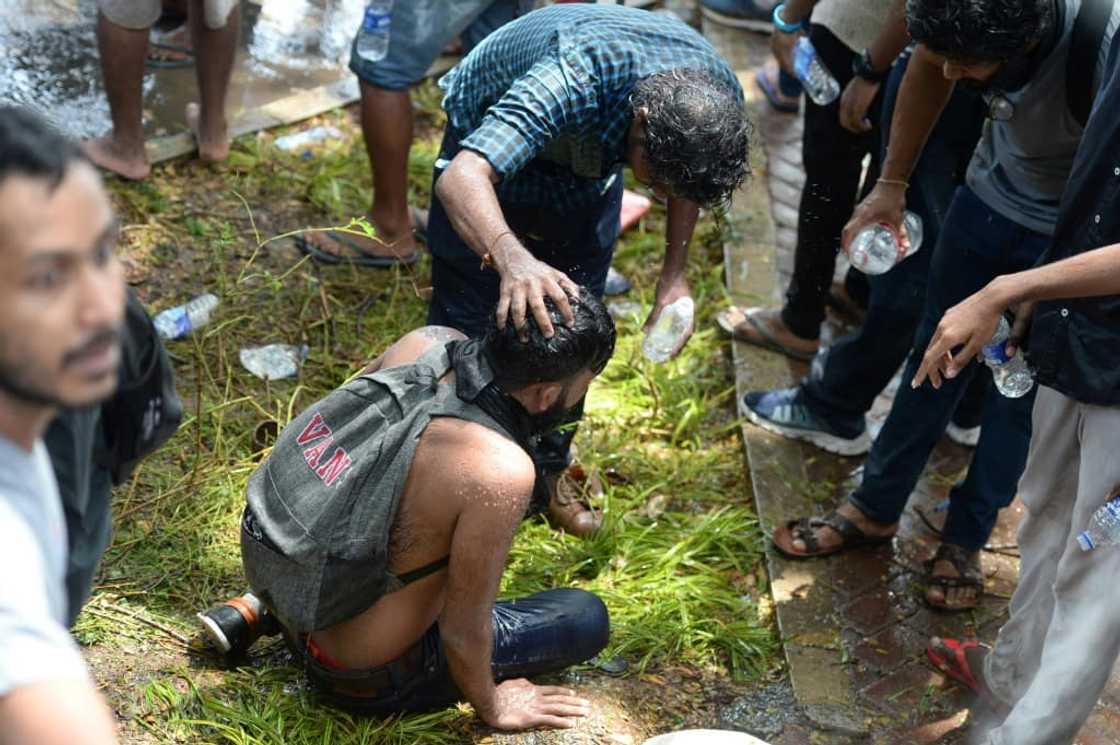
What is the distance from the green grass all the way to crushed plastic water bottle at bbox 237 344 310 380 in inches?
1.4

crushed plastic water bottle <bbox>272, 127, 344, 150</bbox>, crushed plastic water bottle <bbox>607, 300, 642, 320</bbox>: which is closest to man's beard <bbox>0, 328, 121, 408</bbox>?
crushed plastic water bottle <bbox>607, 300, 642, 320</bbox>

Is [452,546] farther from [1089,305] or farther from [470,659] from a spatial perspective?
[1089,305]

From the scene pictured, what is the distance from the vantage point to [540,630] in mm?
3391

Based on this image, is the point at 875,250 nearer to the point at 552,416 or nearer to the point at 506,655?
the point at 552,416

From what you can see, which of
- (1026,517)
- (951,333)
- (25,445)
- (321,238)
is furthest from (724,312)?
(25,445)

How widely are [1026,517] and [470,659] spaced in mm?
1452

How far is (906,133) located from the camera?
12.3 feet

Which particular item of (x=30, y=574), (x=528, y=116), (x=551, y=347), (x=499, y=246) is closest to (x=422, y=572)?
(x=551, y=347)

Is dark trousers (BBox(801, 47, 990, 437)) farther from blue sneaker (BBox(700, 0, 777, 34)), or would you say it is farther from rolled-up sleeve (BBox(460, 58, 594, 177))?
blue sneaker (BBox(700, 0, 777, 34))

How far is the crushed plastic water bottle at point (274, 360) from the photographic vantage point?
4484mm

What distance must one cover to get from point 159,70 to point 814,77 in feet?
9.92

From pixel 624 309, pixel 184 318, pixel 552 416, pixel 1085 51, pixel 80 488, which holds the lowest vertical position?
pixel 624 309

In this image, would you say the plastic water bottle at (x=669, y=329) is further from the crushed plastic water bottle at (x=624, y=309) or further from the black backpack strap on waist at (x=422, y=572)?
the crushed plastic water bottle at (x=624, y=309)

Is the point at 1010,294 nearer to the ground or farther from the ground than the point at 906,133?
farther from the ground
